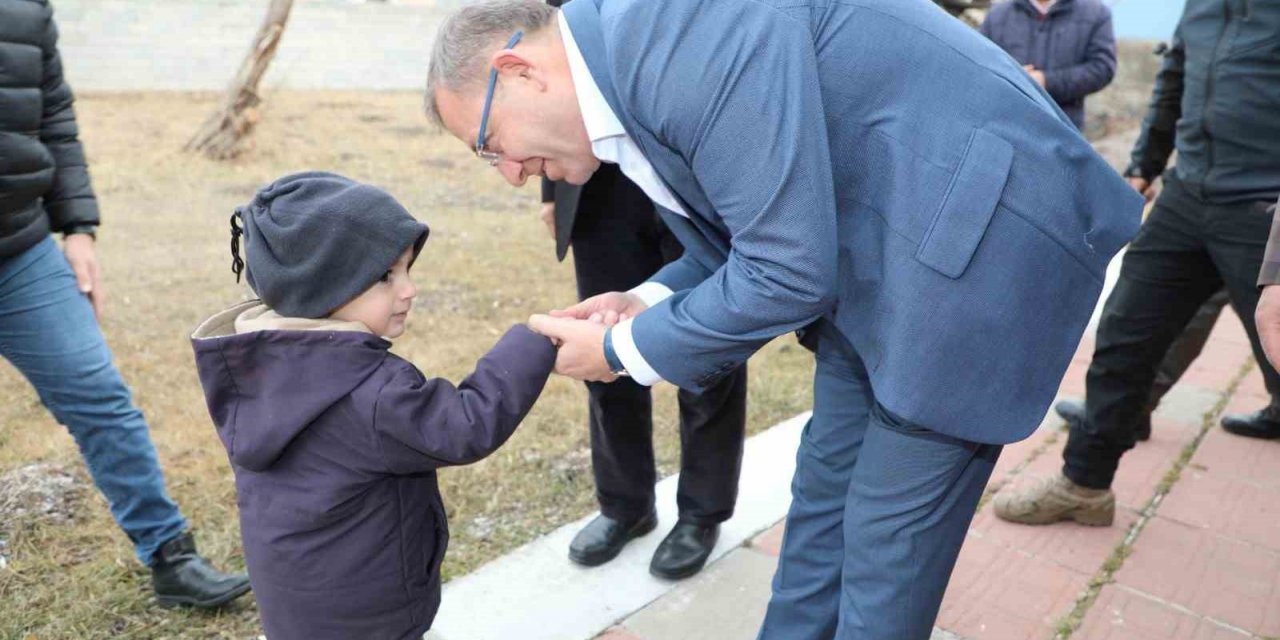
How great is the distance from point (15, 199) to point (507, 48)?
1.63m

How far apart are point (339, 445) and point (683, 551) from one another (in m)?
1.34

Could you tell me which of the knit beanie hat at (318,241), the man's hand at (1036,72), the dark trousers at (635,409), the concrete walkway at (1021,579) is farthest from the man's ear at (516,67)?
the man's hand at (1036,72)

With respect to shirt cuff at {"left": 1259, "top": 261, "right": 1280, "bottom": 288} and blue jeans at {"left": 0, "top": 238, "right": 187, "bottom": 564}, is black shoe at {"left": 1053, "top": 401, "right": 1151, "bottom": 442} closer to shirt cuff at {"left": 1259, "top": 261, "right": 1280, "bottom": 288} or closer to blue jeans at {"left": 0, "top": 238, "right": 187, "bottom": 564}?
shirt cuff at {"left": 1259, "top": 261, "right": 1280, "bottom": 288}

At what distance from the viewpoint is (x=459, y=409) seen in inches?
66.7

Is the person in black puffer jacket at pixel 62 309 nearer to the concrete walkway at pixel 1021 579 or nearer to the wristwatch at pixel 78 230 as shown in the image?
the wristwatch at pixel 78 230

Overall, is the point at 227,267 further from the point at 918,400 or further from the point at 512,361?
the point at 918,400

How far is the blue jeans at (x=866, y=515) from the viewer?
5.75 feet

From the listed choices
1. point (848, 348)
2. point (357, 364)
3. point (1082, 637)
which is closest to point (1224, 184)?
point (1082, 637)

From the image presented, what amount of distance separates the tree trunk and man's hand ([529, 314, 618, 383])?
31.4 feet

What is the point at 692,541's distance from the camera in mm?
2830

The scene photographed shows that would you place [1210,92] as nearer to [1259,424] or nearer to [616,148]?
[1259,424]

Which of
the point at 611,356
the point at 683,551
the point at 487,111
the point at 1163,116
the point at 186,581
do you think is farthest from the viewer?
the point at 1163,116

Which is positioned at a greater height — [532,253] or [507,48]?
[507,48]

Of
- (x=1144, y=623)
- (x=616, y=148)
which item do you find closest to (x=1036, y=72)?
(x=1144, y=623)
